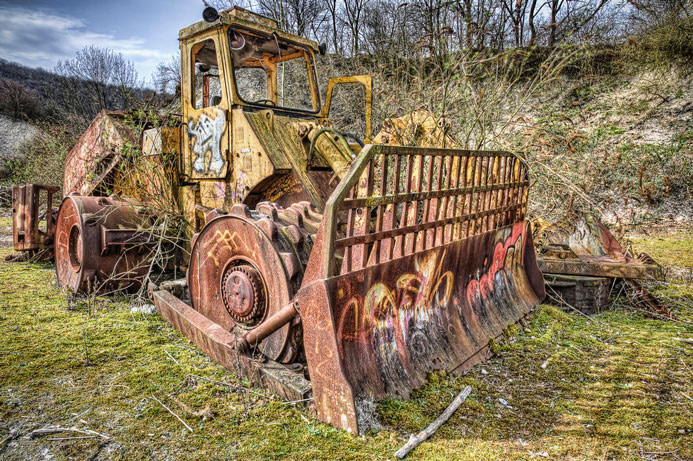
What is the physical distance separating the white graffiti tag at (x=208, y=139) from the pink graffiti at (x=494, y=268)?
253 cm

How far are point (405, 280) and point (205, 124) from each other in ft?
8.68

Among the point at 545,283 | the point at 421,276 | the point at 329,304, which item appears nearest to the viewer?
the point at 329,304

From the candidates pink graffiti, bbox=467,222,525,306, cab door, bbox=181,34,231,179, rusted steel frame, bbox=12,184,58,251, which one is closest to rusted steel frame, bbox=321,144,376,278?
pink graffiti, bbox=467,222,525,306

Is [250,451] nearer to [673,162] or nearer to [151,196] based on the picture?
[151,196]

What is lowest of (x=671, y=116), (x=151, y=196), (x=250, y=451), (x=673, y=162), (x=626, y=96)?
(x=250, y=451)

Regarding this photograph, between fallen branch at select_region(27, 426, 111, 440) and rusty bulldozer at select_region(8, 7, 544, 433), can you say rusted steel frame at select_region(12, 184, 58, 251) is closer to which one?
rusty bulldozer at select_region(8, 7, 544, 433)

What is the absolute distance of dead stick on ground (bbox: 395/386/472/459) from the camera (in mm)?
2123

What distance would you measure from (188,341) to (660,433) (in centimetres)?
324

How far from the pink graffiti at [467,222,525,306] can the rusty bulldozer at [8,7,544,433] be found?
22mm

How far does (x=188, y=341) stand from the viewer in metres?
3.57

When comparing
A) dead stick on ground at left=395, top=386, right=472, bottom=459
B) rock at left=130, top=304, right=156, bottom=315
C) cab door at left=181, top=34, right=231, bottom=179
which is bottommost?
dead stick on ground at left=395, top=386, right=472, bottom=459

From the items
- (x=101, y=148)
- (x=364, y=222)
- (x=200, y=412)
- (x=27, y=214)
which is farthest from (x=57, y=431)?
(x=27, y=214)

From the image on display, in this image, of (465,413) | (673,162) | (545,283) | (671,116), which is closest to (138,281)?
(465,413)

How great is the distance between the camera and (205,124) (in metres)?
4.27
